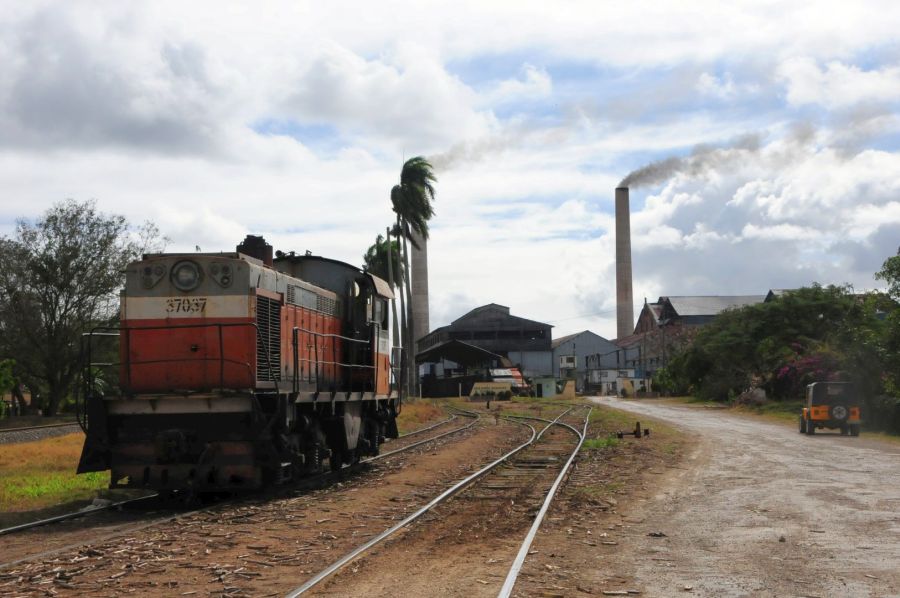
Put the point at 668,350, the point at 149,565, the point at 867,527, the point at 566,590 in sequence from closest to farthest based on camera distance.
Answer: the point at 566,590, the point at 149,565, the point at 867,527, the point at 668,350

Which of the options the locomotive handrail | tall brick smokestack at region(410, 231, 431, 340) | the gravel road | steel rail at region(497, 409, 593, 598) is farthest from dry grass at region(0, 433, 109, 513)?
tall brick smokestack at region(410, 231, 431, 340)

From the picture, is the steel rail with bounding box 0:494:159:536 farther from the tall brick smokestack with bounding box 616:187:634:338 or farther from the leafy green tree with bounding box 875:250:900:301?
the tall brick smokestack with bounding box 616:187:634:338

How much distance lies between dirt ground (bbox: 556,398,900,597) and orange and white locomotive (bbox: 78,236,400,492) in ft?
14.7

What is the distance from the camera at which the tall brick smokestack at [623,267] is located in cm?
7800

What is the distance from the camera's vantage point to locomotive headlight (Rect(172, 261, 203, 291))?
1298 centimetres

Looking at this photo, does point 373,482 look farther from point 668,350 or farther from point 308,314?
point 668,350

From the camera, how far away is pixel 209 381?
13.1 metres

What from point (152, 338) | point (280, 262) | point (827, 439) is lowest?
point (827, 439)

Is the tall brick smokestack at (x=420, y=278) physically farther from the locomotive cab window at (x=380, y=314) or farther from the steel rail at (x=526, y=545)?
the steel rail at (x=526, y=545)

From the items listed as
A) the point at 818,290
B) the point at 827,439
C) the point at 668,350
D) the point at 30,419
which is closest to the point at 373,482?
the point at 827,439

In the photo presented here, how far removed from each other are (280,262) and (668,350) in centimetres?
7532

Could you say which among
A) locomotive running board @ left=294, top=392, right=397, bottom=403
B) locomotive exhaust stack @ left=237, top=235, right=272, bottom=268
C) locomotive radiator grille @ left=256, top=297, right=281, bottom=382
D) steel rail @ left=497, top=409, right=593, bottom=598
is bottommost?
steel rail @ left=497, top=409, right=593, bottom=598

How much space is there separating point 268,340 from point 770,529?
7.01m

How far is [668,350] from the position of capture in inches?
3450
